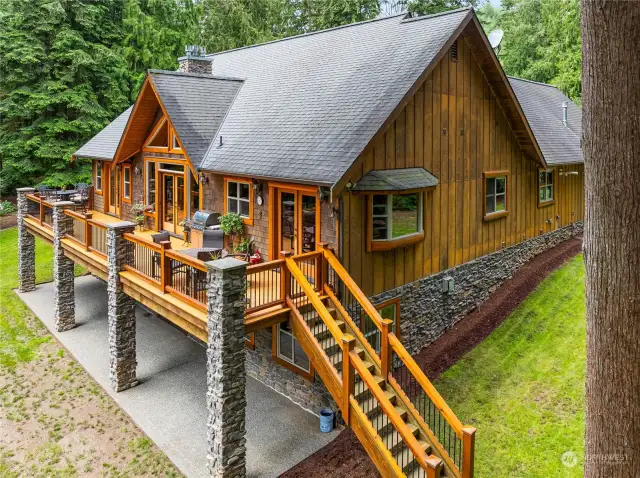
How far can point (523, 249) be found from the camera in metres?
14.7

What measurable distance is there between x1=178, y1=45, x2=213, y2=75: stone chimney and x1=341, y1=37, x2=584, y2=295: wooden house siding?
8.48m

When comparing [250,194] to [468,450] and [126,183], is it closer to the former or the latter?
[468,450]

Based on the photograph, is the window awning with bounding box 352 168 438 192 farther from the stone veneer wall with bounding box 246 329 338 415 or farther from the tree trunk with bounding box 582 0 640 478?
the tree trunk with bounding box 582 0 640 478

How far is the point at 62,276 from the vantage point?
1355 centimetres

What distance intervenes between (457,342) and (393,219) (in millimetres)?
3666

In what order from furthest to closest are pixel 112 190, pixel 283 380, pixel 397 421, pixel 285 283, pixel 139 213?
1. pixel 112 190
2. pixel 139 213
3. pixel 283 380
4. pixel 285 283
5. pixel 397 421

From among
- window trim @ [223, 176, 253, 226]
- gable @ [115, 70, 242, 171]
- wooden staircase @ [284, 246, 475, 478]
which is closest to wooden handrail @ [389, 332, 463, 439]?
wooden staircase @ [284, 246, 475, 478]

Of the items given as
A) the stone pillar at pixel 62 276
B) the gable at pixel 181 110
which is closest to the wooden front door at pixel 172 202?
the gable at pixel 181 110

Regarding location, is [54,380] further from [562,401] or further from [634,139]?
[634,139]

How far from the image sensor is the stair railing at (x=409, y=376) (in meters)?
6.30

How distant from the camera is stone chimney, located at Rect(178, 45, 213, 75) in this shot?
15.6 meters

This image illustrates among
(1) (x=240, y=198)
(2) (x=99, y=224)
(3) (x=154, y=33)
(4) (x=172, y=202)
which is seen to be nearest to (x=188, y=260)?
(1) (x=240, y=198)

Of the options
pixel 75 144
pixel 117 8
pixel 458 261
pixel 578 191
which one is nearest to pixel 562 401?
pixel 458 261

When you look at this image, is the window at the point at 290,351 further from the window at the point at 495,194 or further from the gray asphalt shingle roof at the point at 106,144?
the gray asphalt shingle roof at the point at 106,144
